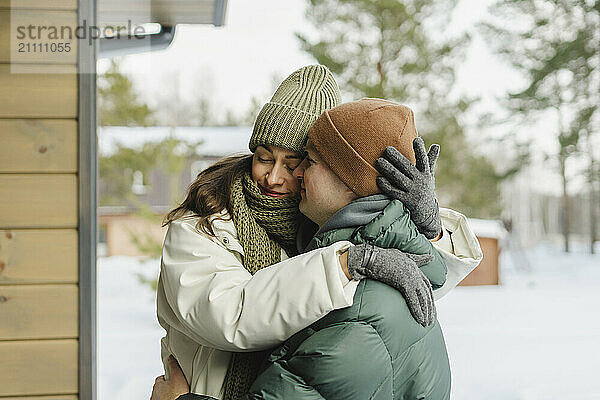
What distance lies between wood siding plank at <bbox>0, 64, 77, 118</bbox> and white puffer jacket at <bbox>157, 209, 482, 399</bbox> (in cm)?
89

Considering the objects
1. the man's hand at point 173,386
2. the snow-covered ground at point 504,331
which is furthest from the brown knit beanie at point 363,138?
the snow-covered ground at point 504,331

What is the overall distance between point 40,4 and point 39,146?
37cm

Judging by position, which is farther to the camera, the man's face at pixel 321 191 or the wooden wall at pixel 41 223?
the wooden wall at pixel 41 223

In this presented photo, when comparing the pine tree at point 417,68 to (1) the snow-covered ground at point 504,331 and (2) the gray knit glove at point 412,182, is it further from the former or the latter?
(2) the gray knit glove at point 412,182

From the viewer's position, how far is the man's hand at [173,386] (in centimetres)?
126

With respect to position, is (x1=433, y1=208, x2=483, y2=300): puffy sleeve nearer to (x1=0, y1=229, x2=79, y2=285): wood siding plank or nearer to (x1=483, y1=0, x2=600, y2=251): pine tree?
(x1=0, y1=229, x2=79, y2=285): wood siding plank

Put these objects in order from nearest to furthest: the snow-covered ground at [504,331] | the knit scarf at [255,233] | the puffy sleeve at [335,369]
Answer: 1. the puffy sleeve at [335,369]
2. the knit scarf at [255,233]
3. the snow-covered ground at [504,331]

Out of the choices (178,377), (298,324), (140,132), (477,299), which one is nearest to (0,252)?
(178,377)

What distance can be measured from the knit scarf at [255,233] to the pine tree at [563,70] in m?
5.08

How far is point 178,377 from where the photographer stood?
4.24 ft

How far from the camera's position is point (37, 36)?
6.26 ft

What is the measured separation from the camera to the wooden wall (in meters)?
1.91

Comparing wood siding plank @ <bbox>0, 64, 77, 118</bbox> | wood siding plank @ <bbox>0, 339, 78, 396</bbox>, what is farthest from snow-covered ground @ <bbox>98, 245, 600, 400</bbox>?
wood siding plank @ <bbox>0, 64, 77, 118</bbox>

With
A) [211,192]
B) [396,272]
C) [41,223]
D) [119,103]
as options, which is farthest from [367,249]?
[119,103]
